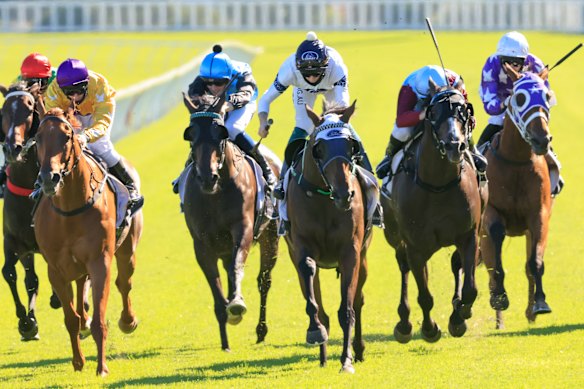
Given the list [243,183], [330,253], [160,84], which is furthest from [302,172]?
[160,84]

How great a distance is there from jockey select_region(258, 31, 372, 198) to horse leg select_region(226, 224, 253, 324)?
607 mm

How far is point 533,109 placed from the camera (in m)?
9.98

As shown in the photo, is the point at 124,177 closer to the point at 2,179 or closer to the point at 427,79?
the point at 2,179

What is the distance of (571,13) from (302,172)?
65.5 m

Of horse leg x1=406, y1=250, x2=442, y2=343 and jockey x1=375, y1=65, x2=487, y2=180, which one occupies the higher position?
jockey x1=375, y1=65, x2=487, y2=180

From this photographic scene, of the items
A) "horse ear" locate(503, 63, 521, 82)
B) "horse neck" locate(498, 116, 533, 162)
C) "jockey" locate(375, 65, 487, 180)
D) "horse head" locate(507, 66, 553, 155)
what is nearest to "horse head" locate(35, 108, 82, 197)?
"jockey" locate(375, 65, 487, 180)

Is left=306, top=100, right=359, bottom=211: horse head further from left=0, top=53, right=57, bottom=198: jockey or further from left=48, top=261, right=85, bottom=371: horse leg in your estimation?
left=0, top=53, right=57, bottom=198: jockey

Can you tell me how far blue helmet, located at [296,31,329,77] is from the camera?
10234 millimetres

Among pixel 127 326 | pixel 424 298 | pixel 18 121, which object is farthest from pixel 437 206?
pixel 18 121

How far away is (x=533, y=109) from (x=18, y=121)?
3.70 metres

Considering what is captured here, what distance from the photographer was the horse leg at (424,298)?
10250mm

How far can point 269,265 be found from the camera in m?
12.1

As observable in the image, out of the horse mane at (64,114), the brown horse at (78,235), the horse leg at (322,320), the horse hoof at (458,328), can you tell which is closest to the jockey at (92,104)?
the horse mane at (64,114)

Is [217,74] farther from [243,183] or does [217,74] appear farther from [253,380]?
[253,380]
